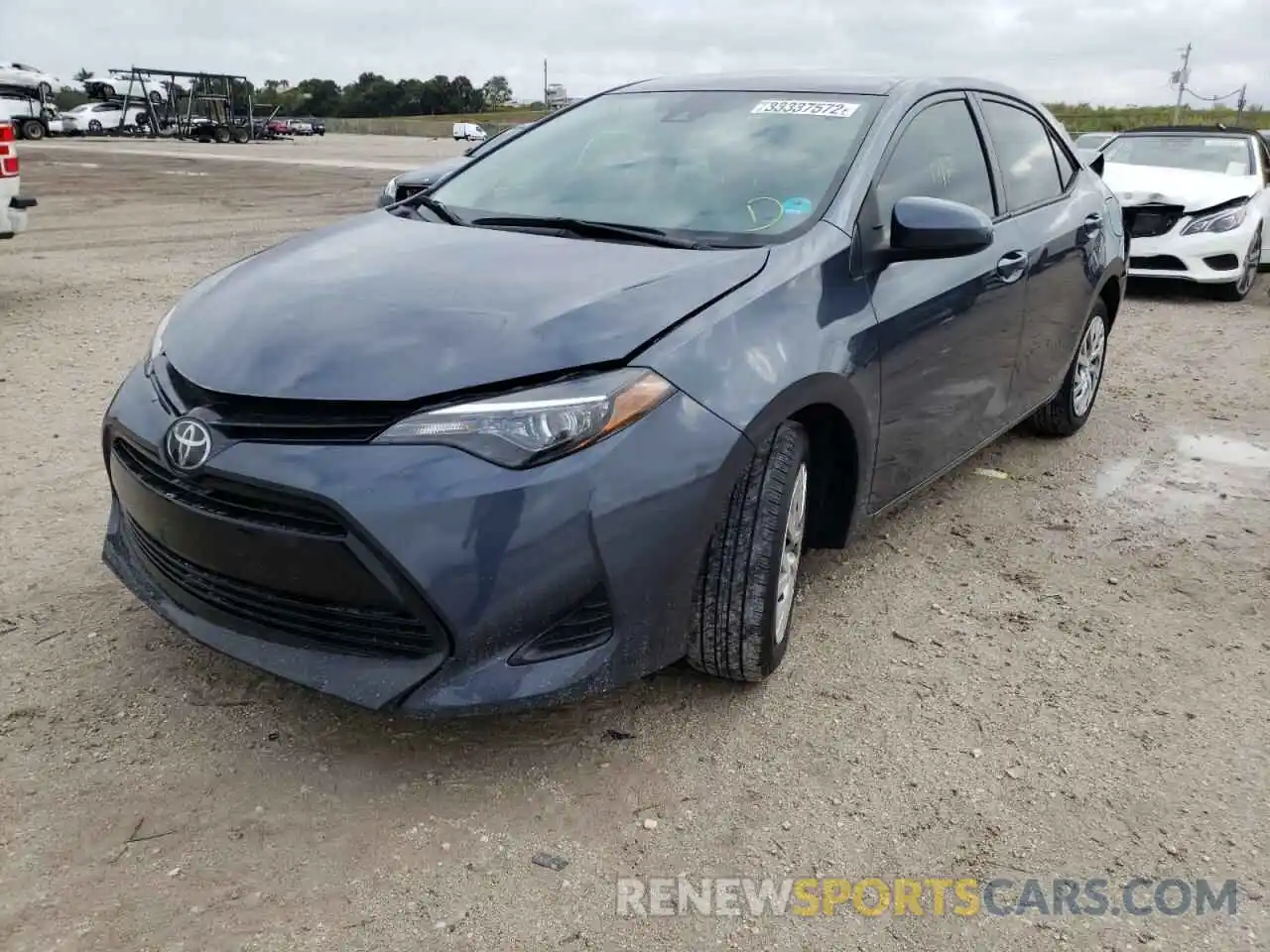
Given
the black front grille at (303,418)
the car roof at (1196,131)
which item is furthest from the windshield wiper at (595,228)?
the car roof at (1196,131)

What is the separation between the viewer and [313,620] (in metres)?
2.28

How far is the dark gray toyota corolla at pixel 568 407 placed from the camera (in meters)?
2.16

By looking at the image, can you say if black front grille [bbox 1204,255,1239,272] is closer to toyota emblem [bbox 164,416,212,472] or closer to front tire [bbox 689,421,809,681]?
front tire [bbox 689,421,809,681]

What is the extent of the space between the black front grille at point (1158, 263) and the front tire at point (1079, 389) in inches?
177

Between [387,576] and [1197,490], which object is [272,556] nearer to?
[387,576]

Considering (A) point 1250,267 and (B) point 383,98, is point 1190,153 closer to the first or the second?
(A) point 1250,267

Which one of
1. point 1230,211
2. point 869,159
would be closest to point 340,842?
point 869,159

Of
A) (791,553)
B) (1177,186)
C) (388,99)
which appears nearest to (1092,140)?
(1177,186)

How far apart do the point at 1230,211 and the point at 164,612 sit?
9170 millimetres

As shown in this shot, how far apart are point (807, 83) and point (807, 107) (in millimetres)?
229

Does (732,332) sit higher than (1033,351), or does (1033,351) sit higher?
(732,332)

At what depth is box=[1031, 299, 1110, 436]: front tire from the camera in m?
4.89

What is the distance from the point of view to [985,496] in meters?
4.38

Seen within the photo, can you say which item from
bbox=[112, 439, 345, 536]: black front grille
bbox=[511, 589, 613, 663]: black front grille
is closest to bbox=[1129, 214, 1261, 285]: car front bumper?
bbox=[511, 589, 613, 663]: black front grille
